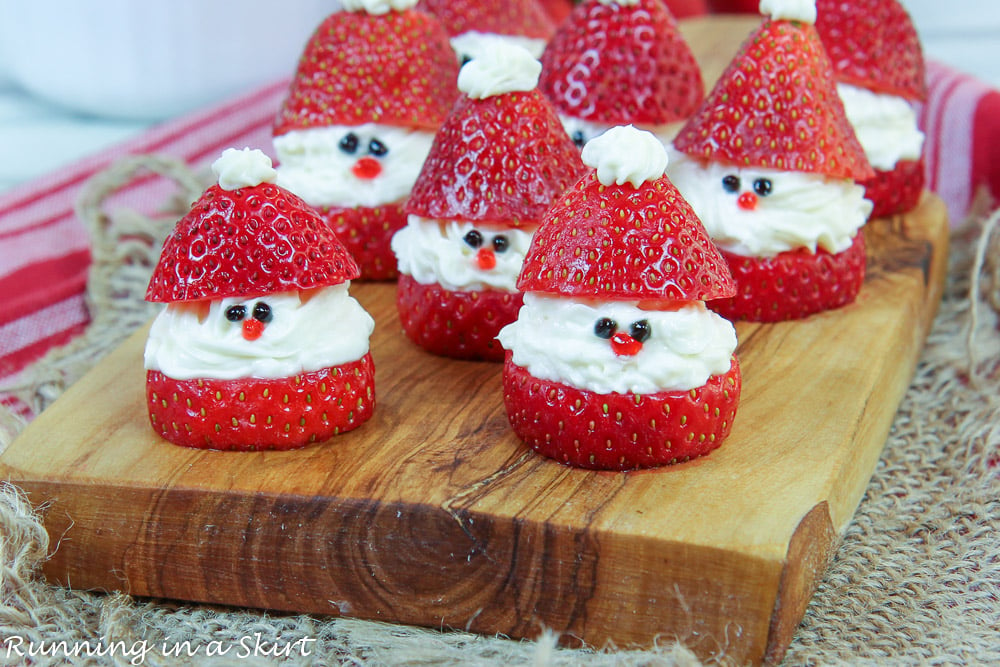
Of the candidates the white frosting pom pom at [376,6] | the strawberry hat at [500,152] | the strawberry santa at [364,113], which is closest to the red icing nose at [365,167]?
the strawberry santa at [364,113]

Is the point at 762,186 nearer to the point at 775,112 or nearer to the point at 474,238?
the point at 775,112

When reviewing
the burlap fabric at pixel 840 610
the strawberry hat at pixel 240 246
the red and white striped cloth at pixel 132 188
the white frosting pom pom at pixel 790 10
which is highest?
the white frosting pom pom at pixel 790 10

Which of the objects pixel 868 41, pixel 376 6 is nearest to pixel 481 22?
pixel 376 6

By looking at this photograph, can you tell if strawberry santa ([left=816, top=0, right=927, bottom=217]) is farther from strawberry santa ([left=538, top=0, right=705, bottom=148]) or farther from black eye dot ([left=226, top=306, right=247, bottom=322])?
black eye dot ([left=226, top=306, right=247, bottom=322])

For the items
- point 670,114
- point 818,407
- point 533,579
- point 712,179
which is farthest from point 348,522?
point 670,114

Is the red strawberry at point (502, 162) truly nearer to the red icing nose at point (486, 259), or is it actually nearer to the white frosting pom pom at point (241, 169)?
the red icing nose at point (486, 259)

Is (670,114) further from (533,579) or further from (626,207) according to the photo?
(533,579)
